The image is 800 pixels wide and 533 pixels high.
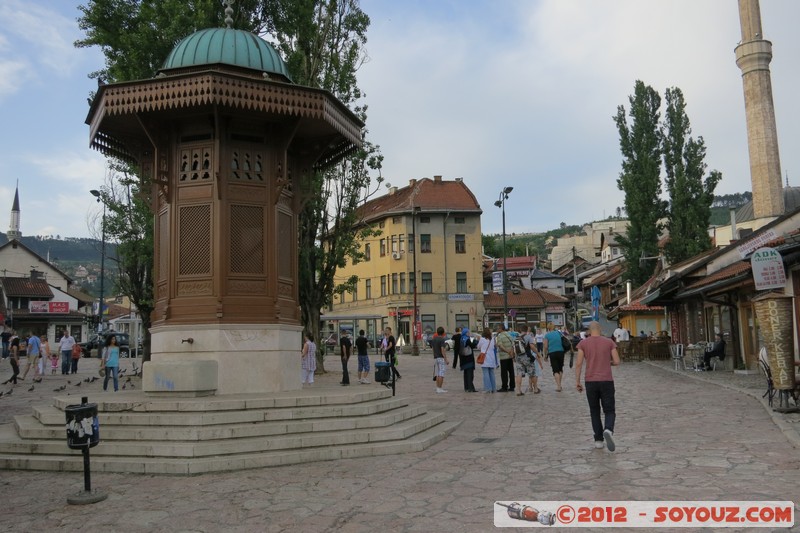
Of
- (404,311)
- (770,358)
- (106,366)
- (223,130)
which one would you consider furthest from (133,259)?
(404,311)

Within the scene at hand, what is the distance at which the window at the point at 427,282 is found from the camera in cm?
5681

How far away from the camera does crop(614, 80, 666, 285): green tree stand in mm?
42062

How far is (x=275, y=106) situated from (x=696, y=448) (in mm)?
7910

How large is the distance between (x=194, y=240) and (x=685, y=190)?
119 feet

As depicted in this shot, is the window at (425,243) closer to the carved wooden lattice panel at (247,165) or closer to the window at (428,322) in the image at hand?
the window at (428,322)

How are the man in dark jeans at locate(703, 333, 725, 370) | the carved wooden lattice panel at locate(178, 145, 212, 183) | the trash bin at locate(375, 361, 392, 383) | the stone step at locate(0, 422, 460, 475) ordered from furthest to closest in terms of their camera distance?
1. the man in dark jeans at locate(703, 333, 725, 370)
2. the trash bin at locate(375, 361, 392, 383)
3. the carved wooden lattice panel at locate(178, 145, 212, 183)
4. the stone step at locate(0, 422, 460, 475)

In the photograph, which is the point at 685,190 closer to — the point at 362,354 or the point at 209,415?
the point at 362,354

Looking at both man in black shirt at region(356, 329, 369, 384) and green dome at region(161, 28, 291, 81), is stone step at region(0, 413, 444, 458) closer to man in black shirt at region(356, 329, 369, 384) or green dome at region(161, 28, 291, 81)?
green dome at region(161, 28, 291, 81)

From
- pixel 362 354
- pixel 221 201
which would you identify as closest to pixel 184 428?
pixel 221 201

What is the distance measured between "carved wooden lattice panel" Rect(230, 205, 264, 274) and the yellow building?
146ft

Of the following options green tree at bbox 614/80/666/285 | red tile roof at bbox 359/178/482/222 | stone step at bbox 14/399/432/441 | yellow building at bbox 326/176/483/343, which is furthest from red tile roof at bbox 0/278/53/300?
stone step at bbox 14/399/432/441

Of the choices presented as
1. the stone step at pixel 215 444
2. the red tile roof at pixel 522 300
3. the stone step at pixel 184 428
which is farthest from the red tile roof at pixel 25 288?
the stone step at pixel 215 444

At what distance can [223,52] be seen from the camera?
11578mm

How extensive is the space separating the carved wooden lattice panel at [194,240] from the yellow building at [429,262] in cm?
4475
